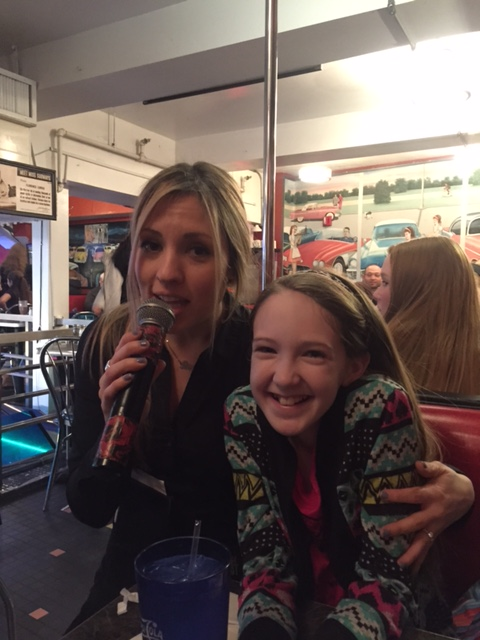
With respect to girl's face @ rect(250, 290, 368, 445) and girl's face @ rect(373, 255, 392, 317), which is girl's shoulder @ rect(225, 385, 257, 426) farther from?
girl's face @ rect(373, 255, 392, 317)

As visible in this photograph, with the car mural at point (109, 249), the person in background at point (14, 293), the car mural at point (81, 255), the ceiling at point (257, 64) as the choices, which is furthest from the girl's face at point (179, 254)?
the car mural at point (81, 255)

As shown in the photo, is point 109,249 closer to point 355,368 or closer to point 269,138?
point 269,138

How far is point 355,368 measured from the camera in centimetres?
87

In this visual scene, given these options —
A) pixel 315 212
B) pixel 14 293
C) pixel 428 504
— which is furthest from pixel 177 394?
pixel 315 212

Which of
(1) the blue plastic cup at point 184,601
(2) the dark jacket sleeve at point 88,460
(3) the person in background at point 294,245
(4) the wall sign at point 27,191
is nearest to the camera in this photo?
(1) the blue plastic cup at point 184,601

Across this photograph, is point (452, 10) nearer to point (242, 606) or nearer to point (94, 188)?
point (242, 606)

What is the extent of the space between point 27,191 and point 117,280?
132 centimetres

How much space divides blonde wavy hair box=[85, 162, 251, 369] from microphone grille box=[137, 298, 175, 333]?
17cm

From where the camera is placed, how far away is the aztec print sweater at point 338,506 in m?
0.70

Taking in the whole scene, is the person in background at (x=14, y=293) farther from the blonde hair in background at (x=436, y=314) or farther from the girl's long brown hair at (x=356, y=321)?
the girl's long brown hair at (x=356, y=321)

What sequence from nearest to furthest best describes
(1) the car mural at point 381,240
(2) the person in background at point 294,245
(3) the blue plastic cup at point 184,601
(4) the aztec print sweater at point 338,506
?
(3) the blue plastic cup at point 184,601 < (4) the aztec print sweater at point 338,506 < (1) the car mural at point 381,240 < (2) the person in background at point 294,245

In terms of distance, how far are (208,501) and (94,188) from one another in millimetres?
4407

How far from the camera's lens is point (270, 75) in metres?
Result: 1.06

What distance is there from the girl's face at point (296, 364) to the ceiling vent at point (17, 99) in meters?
3.37
